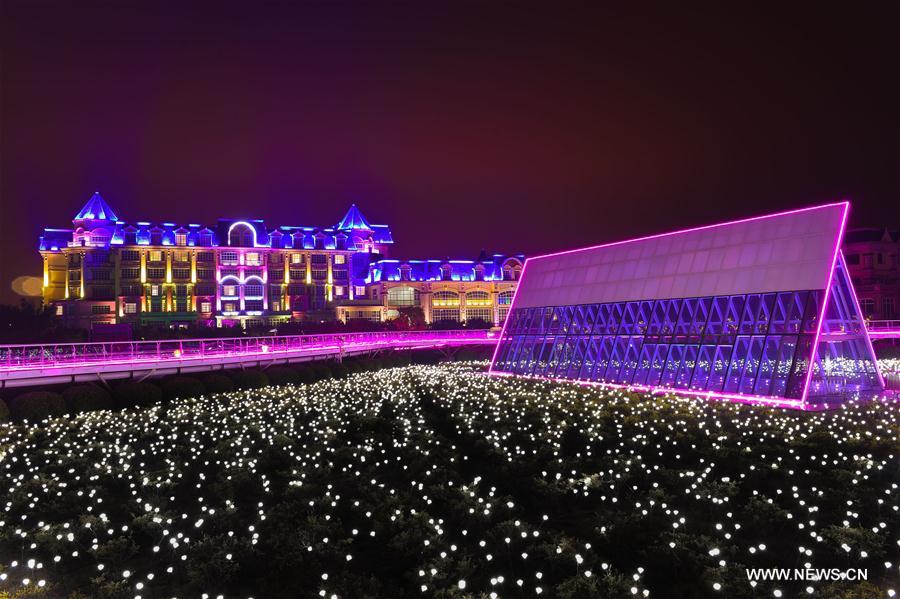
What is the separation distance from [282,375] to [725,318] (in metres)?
23.8

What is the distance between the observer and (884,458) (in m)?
16.8

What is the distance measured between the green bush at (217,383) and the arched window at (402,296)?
77522 millimetres

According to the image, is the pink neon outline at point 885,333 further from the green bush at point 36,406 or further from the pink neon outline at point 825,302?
the green bush at point 36,406

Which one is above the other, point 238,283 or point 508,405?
point 238,283

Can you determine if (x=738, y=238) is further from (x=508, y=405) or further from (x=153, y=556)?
(x=153, y=556)

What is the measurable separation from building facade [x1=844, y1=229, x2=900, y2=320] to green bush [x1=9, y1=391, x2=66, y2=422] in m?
88.5

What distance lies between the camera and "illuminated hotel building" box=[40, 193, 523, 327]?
3772 inches

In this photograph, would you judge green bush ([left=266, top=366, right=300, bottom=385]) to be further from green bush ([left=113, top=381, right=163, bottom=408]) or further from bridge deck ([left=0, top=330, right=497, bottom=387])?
green bush ([left=113, top=381, right=163, bottom=408])

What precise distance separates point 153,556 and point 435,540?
5.28 m

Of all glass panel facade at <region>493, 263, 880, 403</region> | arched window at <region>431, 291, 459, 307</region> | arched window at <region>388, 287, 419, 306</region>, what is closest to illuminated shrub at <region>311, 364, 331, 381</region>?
glass panel facade at <region>493, 263, 880, 403</region>

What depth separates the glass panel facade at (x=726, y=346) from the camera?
2730cm

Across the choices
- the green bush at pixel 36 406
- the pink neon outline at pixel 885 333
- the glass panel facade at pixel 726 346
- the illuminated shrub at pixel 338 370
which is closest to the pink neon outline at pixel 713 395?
the glass panel facade at pixel 726 346

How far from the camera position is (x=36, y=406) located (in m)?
24.2

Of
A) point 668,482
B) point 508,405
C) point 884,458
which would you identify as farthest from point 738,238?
point 668,482
